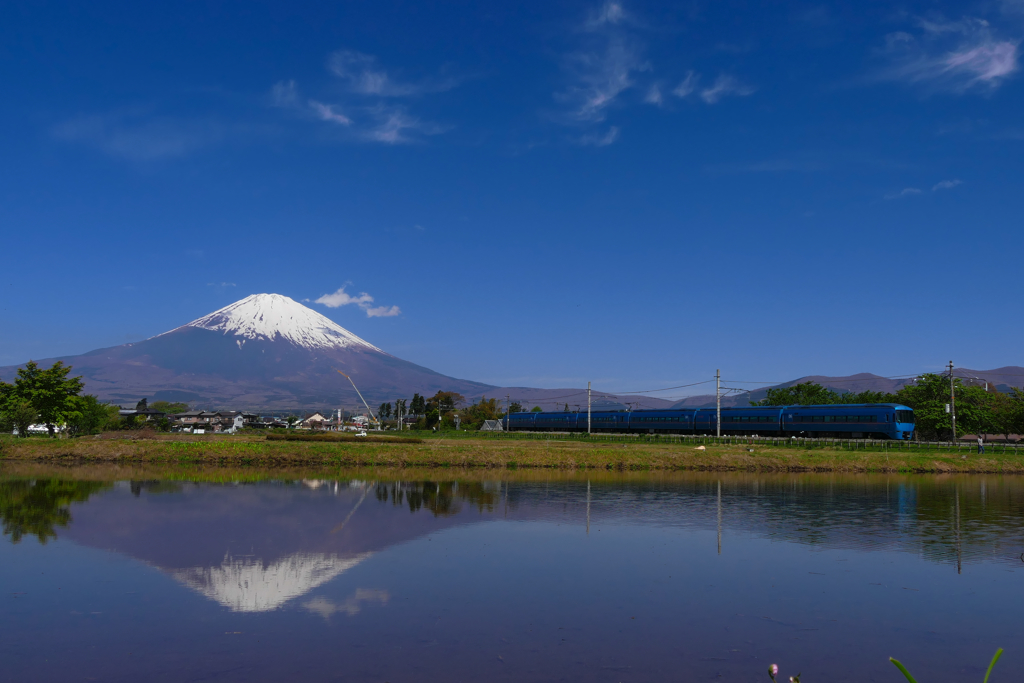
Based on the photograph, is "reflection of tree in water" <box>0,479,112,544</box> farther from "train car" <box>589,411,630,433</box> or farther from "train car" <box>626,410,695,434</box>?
"train car" <box>589,411,630,433</box>

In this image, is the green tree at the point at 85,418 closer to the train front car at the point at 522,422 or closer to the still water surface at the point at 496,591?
the still water surface at the point at 496,591

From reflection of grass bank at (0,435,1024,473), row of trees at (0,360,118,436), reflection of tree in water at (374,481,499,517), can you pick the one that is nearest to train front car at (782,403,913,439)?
reflection of grass bank at (0,435,1024,473)

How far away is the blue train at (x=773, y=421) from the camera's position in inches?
2530

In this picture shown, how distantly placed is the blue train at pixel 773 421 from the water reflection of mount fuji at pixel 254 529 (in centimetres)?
4918

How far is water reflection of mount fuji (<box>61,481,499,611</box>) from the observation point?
14367 mm

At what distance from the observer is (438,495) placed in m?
29.7

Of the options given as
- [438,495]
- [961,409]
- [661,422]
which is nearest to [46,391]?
[438,495]

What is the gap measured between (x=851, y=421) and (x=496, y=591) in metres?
61.5

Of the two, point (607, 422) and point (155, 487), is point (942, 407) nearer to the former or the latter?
point (607, 422)

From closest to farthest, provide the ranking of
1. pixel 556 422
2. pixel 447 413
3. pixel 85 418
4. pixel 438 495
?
pixel 438 495 → pixel 85 418 → pixel 556 422 → pixel 447 413

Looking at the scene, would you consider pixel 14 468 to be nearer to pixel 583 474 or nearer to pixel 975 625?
pixel 583 474

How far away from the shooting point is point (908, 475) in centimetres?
4531

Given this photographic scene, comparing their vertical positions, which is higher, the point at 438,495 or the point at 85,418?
the point at 85,418

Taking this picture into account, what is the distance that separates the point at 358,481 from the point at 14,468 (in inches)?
888
